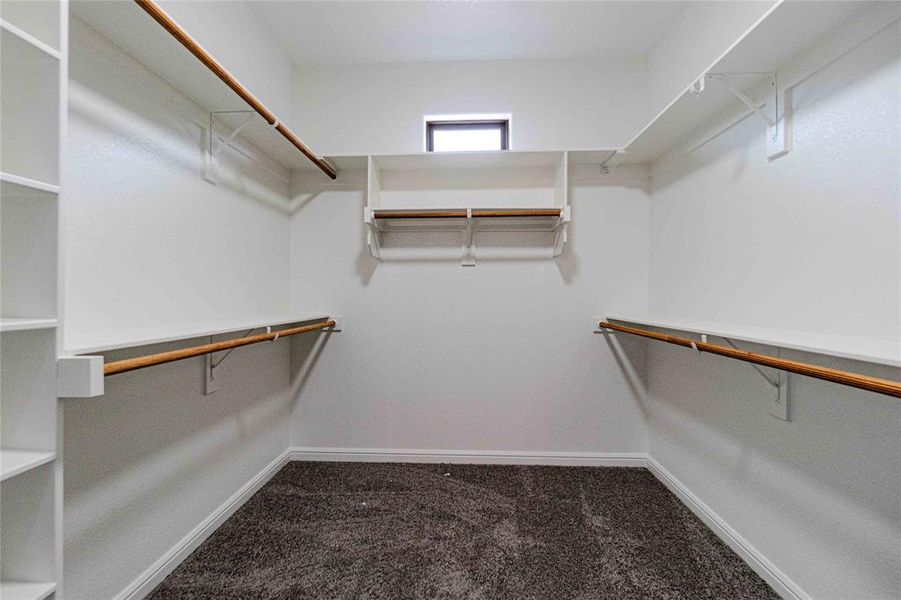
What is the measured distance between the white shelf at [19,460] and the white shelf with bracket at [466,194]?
1.61m

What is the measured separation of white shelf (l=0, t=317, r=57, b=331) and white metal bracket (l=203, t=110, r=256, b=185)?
96 cm

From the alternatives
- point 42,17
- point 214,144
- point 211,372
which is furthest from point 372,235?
point 42,17

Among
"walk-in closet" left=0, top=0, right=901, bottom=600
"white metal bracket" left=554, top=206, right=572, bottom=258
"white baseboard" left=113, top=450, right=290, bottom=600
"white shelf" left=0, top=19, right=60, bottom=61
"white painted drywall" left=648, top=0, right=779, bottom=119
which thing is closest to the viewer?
"white shelf" left=0, top=19, right=60, bottom=61

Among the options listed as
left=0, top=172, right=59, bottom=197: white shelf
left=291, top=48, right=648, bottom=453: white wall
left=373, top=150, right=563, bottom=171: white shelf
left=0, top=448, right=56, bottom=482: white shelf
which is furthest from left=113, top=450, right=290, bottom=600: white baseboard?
left=373, top=150, right=563, bottom=171: white shelf

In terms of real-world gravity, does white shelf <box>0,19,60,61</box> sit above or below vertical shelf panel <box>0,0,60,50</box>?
below

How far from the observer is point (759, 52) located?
1.24 meters

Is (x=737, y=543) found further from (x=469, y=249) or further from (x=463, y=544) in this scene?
(x=469, y=249)

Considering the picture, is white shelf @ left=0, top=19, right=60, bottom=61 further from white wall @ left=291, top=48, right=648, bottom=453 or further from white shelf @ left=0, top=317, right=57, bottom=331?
white wall @ left=291, top=48, right=648, bottom=453

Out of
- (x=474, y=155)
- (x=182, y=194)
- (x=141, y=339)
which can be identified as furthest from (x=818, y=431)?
(x=182, y=194)

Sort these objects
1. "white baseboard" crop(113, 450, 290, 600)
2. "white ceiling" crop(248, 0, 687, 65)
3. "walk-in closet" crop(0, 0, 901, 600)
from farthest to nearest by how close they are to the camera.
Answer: "white ceiling" crop(248, 0, 687, 65), "white baseboard" crop(113, 450, 290, 600), "walk-in closet" crop(0, 0, 901, 600)

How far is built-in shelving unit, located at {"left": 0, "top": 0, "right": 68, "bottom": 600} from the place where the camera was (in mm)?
842

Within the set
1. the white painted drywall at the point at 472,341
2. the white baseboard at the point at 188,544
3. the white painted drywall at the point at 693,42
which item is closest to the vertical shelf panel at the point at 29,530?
the white baseboard at the point at 188,544

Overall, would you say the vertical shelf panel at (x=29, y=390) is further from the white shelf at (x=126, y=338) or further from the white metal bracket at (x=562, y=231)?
the white metal bracket at (x=562, y=231)

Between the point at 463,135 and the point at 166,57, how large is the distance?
159 cm
